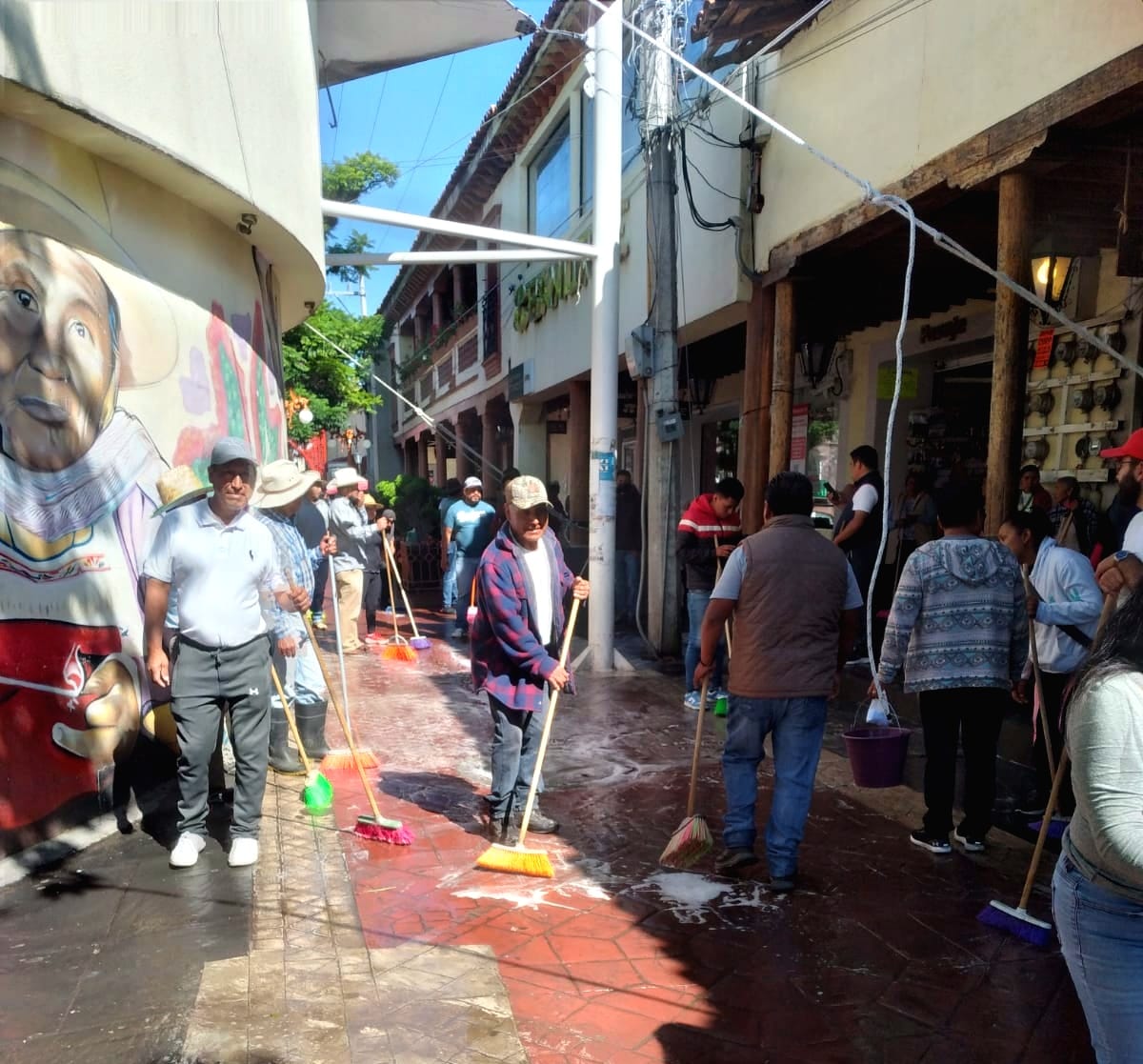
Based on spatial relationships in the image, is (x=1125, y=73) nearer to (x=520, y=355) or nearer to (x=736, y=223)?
(x=736, y=223)

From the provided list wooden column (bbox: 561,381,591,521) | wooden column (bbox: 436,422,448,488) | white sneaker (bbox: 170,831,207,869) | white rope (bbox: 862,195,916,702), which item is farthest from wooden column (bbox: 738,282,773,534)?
wooden column (bbox: 436,422,448,488)

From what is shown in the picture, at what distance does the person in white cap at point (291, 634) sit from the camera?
472cm

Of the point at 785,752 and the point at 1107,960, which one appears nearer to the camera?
the point at 1107,960

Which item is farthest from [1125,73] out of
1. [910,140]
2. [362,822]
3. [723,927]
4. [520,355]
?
[520,355]

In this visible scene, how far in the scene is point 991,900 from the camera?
3.72 meters

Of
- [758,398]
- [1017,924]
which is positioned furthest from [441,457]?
[1017,924]

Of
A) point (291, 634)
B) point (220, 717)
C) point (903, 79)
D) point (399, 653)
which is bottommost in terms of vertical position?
point (399, 653)

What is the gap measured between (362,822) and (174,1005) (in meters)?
1.51

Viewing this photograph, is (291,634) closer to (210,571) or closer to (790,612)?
(210,571)

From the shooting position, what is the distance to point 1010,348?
16.8ft

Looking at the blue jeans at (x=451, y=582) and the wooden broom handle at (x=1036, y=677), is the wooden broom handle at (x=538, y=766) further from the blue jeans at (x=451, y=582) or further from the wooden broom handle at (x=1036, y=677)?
the blue jeans at (x=451, y=582)

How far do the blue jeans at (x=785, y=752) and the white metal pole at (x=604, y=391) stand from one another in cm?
425

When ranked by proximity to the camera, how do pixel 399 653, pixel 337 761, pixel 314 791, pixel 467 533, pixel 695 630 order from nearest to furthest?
pixel 314 791
pixel 337 761
pixel 695 630
pixel 399 653
pixel 467 533

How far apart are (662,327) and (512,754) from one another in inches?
200
